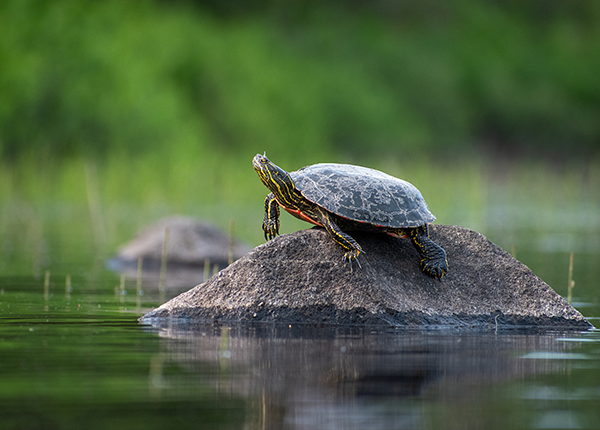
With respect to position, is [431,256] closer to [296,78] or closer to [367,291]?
[367,291]

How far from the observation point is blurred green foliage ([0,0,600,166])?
22.7 meters

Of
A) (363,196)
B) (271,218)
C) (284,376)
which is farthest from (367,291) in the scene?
(284,376)

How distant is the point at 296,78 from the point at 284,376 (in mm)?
39761

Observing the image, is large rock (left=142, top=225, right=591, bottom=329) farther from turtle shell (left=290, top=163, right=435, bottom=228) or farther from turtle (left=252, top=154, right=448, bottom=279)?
turtle shell (left=290, top=163, right=435, bottom=228)

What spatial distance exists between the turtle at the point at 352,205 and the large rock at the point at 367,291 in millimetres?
121

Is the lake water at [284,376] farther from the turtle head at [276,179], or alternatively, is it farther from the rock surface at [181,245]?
the rock surface at [181,245]

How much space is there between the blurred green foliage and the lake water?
1641 centimetres

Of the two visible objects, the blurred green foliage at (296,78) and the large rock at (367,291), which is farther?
the blurred green foliage at (296,78)

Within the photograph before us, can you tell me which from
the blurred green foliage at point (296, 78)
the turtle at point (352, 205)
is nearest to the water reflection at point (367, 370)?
the turtle at point (352, 205)

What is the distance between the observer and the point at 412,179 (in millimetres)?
21266

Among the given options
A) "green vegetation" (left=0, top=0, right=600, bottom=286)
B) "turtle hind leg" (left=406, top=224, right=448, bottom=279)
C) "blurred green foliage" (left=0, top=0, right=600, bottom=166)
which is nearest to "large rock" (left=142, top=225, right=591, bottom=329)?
"turtle hind leg" (left=406, top=224, right=448, bottom=279)

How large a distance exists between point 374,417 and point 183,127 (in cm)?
2822

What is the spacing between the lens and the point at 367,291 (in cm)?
457

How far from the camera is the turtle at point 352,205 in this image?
461cm
